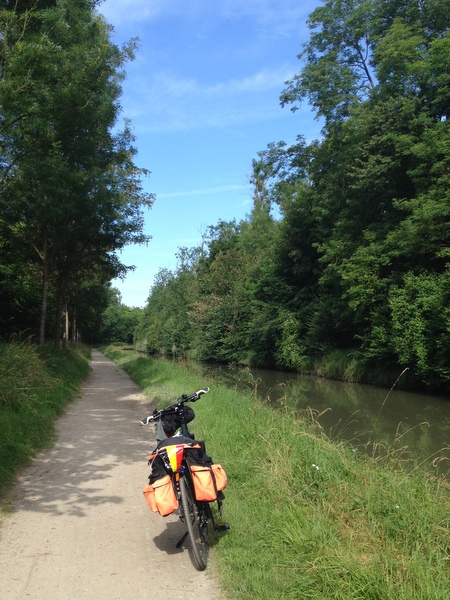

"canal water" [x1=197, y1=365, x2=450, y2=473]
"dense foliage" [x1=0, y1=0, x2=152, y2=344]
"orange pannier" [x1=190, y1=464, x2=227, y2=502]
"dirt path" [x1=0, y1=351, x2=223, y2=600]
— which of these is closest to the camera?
"dirt path" [x1=0, y1=351, x2=223, y2=600]

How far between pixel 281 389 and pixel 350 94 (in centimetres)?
1829

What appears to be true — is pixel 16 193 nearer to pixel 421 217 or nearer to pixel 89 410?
pixel 89 410

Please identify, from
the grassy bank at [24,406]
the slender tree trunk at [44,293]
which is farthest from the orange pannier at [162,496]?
the slender tree trunk at [44,293]

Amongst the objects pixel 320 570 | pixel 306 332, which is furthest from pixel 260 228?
pixel 320 570

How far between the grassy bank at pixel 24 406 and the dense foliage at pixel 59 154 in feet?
13.5

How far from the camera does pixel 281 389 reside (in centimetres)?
2061

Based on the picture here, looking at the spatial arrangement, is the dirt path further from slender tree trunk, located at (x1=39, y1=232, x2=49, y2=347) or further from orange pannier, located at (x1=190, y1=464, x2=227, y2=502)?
slender tree trunk, located at (x1=39, y1=232, x2=49, y2=347)

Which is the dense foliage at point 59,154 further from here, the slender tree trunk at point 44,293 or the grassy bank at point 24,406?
the grassy bank at point 24,406

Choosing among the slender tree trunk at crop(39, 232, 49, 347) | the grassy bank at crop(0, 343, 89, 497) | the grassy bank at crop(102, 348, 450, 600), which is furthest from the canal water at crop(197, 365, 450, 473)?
the slender tree trunk at crop(39, 232, 49, 347)

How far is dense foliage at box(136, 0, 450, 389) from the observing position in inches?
739

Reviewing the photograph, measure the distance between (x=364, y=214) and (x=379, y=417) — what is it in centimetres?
1332

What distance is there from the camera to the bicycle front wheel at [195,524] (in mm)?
3990

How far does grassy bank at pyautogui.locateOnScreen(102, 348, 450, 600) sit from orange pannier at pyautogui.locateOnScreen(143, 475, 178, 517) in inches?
24.2

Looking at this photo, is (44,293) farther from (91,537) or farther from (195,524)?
(195,524)
